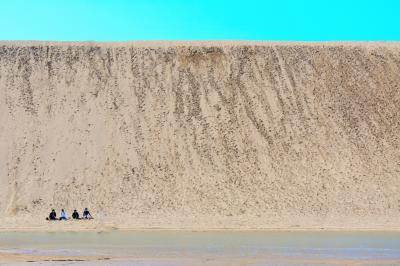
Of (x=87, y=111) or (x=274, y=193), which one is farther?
(x=87, y=111)

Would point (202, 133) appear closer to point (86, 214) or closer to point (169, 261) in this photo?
point (86, 214)

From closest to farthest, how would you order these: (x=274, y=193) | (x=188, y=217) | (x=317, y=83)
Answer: (x=188, y=217)
(x=274, y=193)
(x=317, y=83)

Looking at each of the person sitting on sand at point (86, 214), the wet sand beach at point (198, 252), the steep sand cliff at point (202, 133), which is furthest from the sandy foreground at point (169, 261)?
the person sitting on sand at point (86, 214)

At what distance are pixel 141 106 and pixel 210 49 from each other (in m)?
9.33

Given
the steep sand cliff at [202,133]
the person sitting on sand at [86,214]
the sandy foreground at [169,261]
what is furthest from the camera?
the steep sand cliff at [202,133]

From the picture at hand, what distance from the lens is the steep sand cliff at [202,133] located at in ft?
113

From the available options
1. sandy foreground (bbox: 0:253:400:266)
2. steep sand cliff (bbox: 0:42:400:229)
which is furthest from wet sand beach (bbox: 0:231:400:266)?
steep sand cliff (bbox: 0:42:400:229)

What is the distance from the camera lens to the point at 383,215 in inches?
1314

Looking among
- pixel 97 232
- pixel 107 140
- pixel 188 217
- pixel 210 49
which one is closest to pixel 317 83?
pixel 210 49

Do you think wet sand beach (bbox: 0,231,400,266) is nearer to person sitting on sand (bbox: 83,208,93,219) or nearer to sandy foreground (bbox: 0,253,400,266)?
sandy foreground (bbox: 0,253,400,266)

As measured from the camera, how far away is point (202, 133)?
42.1 meters

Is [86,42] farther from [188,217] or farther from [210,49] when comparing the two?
[188,217]

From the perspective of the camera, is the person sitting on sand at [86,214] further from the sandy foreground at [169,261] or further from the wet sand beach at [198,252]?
the sandy foreground at [169,261]

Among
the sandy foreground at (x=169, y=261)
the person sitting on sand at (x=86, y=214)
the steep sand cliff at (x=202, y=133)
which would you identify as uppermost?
the steep sand cliff at (x=202, y=133)
